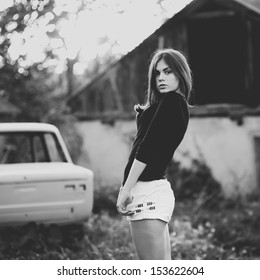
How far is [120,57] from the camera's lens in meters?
9.13

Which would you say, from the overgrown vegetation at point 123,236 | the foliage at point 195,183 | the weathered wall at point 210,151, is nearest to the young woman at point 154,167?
the overgrown vegetation at point 123,236

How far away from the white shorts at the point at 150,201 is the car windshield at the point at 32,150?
2.95 metres

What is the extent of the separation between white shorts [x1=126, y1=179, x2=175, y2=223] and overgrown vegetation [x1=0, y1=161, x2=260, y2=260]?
2.18m

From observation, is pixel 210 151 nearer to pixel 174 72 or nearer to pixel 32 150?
pixel 32 150

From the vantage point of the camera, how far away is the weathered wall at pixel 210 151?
28.2ft

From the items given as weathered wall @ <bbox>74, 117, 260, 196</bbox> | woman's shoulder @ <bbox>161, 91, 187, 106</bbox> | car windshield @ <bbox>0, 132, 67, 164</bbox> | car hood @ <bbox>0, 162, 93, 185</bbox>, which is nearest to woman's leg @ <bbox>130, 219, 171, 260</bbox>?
woman's shoulder @ <bbox>161, 91, 187, 106</bbox>

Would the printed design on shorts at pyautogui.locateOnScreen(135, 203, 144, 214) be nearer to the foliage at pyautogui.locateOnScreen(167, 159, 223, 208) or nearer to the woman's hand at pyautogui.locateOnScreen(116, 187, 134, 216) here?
the woman's hand at pyautogui.locateOnScreen(116, 187, 134, 216)

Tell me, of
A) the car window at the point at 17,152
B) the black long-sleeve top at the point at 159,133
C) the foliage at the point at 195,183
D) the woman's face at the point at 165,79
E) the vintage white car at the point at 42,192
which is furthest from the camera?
the foliage at the point at 195,183

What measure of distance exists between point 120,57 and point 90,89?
1235 millimetres

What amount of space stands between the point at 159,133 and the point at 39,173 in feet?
8.45

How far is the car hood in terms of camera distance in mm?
4660

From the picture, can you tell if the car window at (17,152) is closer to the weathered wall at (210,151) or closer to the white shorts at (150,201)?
the weathered wall at (210,151)
